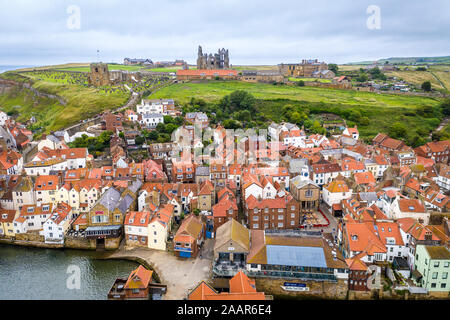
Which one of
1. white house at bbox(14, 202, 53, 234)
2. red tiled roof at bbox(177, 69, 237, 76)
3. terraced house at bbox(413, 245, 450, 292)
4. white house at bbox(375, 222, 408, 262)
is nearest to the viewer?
terraced house at bbox(413, 245, 450, 292)

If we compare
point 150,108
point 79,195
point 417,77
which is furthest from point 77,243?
point 417,77

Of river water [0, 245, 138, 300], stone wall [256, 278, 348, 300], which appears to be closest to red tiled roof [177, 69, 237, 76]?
river water [0, 245, 138, 300]

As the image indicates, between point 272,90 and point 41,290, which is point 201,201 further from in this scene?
point 272,90

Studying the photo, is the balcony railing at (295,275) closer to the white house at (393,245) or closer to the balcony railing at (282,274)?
the balcony railing at (282,274)

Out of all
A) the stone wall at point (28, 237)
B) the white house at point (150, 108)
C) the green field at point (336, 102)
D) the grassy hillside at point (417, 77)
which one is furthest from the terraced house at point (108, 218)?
the grassy hillside at point (417, 77)

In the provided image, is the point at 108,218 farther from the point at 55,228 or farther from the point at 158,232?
the point at 158,232

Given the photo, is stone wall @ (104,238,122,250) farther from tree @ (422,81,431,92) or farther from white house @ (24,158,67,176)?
tree @ (422,81,431,92)
